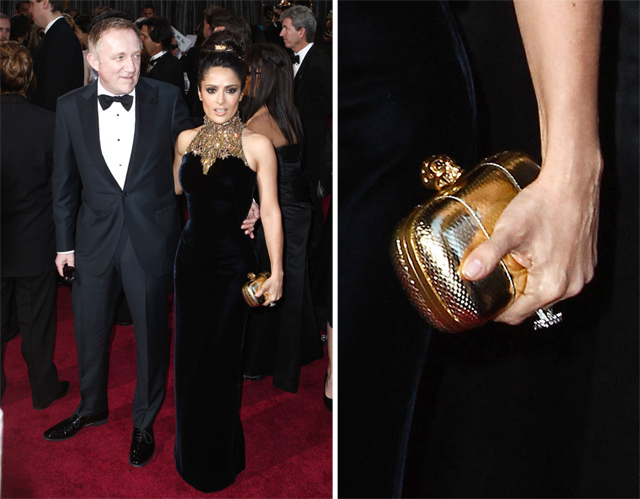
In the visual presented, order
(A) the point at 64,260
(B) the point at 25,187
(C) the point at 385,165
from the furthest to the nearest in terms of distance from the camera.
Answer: (B) the point at 25,187
(A) the point at 64,260
(C) the point at 385,165

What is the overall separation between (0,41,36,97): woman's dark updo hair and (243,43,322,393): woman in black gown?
3.12 ft

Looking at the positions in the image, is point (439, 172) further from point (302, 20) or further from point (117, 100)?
point (302, 20)

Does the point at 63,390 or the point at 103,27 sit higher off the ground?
the point at 103,27

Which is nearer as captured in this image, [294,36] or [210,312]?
[210,312]

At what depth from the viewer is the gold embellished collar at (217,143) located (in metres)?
2.00

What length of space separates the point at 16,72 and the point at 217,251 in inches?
54.5

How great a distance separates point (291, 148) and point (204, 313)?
102 cm

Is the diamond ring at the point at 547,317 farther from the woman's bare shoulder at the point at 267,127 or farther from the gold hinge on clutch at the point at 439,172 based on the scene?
the woman's bare shoulder at the point at 267,127

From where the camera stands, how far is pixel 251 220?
2127 mm

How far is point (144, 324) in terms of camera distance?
243cm

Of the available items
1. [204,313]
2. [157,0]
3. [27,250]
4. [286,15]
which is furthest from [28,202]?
[157,0]

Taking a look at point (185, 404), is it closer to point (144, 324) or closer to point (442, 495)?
point (144, 324)

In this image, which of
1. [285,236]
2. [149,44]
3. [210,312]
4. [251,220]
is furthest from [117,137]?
[149,44]

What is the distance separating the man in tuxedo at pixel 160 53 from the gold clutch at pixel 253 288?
310 centimetres
